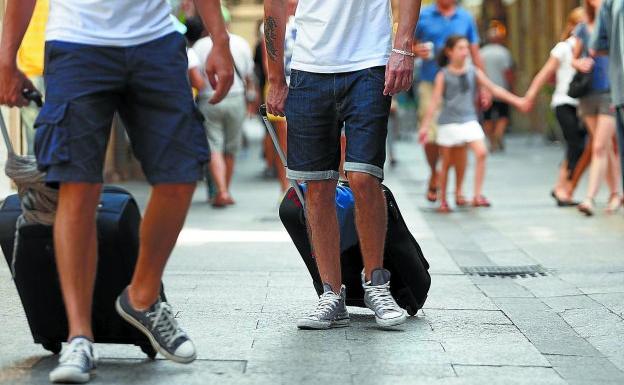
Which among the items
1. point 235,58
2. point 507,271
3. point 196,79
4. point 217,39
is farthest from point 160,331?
point 235,58

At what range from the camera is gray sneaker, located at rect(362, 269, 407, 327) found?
5.58 meters

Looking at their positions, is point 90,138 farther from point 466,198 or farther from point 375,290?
point 466,198

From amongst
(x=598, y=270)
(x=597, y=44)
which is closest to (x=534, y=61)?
(x=597, y=44)

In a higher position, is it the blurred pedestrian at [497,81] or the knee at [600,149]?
the knee at [600,149]

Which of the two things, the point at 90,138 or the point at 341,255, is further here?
the point at 341,255

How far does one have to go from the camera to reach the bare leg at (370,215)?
18.6 feet

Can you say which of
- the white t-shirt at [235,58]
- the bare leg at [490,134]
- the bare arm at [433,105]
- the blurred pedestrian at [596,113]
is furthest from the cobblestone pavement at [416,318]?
the bare leg at [490,134]

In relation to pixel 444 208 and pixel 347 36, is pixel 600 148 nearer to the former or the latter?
pixel 444 208

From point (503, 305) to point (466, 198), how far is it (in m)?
6.85

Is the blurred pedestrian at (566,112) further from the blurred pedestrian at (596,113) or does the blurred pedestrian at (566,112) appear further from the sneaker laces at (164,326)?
the sneaker laces at (164,326)

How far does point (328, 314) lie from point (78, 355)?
149 cm

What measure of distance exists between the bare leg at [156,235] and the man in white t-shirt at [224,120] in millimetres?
7726

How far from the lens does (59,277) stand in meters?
4.56

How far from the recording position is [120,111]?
4590 mm
